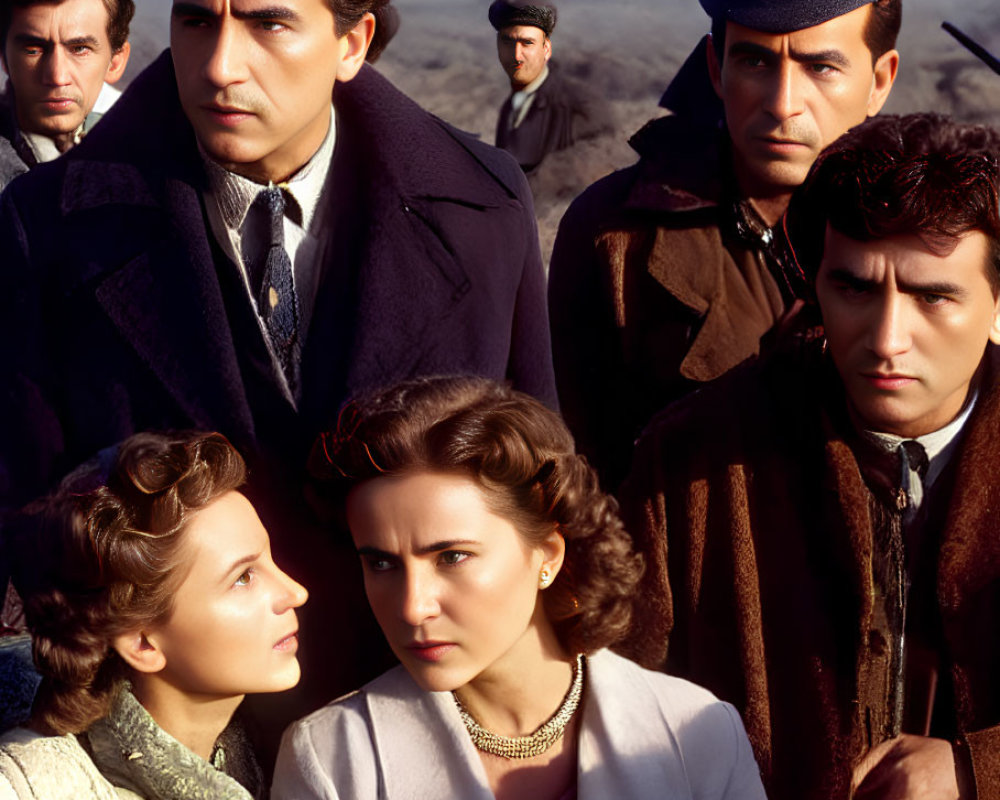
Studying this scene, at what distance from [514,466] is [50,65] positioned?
104 inches

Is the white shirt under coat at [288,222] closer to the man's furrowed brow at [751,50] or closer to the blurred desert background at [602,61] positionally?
the man's furrowed brow at [751,50]

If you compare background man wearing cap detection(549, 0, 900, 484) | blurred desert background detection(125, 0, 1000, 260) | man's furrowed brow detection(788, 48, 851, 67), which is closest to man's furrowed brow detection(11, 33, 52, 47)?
blurred desert background detection(125, 0, 1000, 260)

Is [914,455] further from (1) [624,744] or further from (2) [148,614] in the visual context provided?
(2) [148,614]

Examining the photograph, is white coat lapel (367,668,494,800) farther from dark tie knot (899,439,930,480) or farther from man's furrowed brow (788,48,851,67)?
man's furrowed brow (788,48,851,67)

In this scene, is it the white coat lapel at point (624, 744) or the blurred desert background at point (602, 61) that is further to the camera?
the blurred desert background at point (602, 61)

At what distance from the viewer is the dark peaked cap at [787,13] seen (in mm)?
3789

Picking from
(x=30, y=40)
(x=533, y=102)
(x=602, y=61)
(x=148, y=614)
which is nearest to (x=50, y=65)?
(x=30, y=40)

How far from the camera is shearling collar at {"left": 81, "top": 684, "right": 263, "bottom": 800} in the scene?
9.89 ft

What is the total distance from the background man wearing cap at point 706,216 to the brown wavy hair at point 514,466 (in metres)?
0.74

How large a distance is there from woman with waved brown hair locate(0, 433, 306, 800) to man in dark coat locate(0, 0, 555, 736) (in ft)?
0.62

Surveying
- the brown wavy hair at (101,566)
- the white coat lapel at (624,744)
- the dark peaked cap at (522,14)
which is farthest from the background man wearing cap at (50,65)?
the white coat lapel at (624,744)

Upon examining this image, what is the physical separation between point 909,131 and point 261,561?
1.81m

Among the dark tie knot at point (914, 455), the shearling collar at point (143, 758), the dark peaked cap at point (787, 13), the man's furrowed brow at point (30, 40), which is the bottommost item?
the shearling collar at point (143, 758)

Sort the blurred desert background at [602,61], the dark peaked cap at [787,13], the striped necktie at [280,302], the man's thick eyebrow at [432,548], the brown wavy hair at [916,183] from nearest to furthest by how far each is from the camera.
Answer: the man's thick eyebrow at [432,548] < the brown wavy hair at [916,183] < the striped necktie at [280,302] < the dark peaked cap at [787,13] < the blurred desert background at [602,61]
